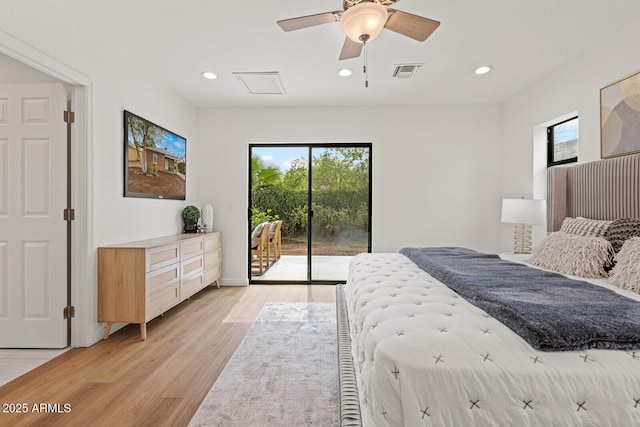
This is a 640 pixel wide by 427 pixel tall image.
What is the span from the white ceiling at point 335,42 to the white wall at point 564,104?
12 cm

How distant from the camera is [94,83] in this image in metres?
2.73

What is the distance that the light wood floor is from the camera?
1.76 m

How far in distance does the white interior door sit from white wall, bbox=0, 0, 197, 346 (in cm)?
17

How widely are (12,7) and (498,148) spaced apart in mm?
5153

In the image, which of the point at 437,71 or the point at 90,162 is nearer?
the point at 90,162

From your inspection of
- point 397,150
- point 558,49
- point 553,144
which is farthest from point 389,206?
point 558,49

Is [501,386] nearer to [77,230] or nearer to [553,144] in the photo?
[77,230]

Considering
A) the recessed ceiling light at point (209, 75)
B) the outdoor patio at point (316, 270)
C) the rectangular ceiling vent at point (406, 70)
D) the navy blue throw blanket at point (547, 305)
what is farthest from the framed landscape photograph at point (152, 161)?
the navy blue throw blanket at point (547, 305)

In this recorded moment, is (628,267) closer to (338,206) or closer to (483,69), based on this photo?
(483,69)

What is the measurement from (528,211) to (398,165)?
1766mm

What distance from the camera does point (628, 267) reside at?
72.6 inches

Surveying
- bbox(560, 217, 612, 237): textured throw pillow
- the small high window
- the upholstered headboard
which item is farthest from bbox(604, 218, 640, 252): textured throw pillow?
the small high window

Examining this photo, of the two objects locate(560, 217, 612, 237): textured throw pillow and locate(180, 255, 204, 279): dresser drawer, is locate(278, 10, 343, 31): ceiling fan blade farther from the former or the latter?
locate(180, 255, 204, 279): dresser drawer

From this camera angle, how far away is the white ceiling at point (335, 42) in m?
2.37
